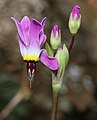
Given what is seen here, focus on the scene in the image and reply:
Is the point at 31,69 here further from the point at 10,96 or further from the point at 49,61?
the point at 10,96

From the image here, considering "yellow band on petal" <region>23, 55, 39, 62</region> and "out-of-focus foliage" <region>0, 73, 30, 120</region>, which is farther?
"out-of-focus foliage" <region>0, 73, 30, 120</region>

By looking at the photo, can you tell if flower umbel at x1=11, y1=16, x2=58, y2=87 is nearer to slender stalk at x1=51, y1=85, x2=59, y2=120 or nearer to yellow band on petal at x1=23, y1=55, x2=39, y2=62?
yellow band on petal at x1=23, y1=55, x2=39, y2=62

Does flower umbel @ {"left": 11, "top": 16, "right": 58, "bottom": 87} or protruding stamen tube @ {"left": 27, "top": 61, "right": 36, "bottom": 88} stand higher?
flower umbel @ {"left": 11, "top": 16, "right": 58, "bottom": 87}

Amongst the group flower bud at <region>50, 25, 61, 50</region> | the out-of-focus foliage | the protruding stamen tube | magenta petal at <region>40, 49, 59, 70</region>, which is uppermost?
flower bud at <region>50, 25, 61, 50</region>

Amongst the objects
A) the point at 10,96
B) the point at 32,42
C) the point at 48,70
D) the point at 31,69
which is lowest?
the point at 10,96

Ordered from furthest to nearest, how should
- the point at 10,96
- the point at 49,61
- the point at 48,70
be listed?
the point at 48,70 < the point at 10,96 < the point at 49,61

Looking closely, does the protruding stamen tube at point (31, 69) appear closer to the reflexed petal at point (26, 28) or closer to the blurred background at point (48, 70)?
the reflexed petal at point (26, 28)

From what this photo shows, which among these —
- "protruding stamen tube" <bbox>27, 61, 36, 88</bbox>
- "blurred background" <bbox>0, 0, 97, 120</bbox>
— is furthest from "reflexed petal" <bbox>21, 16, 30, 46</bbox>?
"blurred background" <bbox>0, 0, 97, 120</bbox>

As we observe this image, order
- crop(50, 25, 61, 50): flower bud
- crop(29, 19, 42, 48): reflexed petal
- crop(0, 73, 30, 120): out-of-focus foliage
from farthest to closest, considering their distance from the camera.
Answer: crop(0, 73, 30, 120): out-of-focus foliage
crop(50, 25, 61, 50): flower bud
crop(29, 19, 42, 48): reflexed petal

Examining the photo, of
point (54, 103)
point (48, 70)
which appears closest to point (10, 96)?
point (48, 70)
